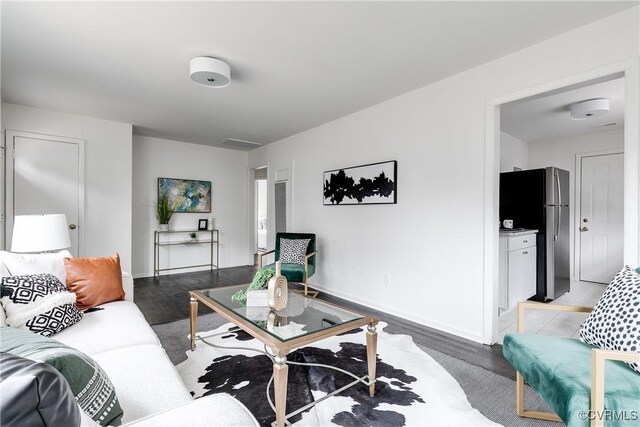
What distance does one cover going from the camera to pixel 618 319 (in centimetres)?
134

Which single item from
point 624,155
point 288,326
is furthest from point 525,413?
point 624,155

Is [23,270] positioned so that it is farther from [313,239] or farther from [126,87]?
[313,239]

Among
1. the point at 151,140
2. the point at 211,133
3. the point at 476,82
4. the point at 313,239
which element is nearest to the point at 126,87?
the point at 211,133

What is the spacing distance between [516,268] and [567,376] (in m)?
2.46

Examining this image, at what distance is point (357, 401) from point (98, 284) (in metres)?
1.87

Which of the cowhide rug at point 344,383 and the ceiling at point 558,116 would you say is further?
the ceiling at point 558,116

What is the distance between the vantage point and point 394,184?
10.8 ft

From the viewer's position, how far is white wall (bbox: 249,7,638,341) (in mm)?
2212

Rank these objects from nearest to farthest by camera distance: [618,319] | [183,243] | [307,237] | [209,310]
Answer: [618,319]
[209,310]
[307,237]
[183,243]

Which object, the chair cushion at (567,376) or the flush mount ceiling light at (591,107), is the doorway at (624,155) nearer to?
the chair cushion at (567,376)

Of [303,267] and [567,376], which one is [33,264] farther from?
[567,376]

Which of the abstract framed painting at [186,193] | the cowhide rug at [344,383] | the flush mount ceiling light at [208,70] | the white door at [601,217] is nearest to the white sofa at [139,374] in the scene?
the cowhide rug at [344,383]

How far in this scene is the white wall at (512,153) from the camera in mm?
4797

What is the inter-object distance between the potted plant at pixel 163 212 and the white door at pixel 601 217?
6.65 meters
